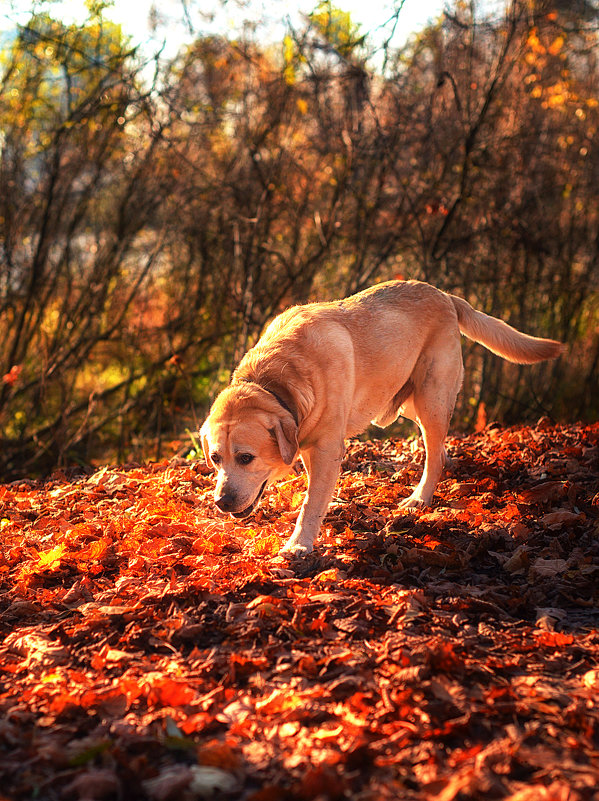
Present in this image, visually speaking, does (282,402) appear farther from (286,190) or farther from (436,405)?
(286,190)

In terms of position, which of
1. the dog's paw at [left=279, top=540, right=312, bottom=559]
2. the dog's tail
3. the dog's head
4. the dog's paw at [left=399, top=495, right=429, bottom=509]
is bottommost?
the dog's paw at [left=279, top=540, right=312, bottom=559]

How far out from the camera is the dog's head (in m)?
4.50

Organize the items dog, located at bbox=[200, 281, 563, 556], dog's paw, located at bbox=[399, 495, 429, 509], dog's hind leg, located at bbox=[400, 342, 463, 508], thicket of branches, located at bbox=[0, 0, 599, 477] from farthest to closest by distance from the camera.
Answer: thicket of branches, located at bbox=[0, 0, 599, 477] < dog's hind leg, located at bbox=[400, 342, 463, 508] < dog's paw, located at bbox=[399, 495, 429, 509] < dog, located at bbox=[200, 281, 563, 556]

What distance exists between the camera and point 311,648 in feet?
11.0

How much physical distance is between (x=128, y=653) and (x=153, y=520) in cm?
188

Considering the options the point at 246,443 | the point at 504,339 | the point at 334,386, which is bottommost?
the point at 246,443

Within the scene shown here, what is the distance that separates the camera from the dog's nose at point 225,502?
447 centimetres

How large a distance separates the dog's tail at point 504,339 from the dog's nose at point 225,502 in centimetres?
269

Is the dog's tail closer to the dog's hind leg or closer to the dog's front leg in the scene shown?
the dog's hind leg

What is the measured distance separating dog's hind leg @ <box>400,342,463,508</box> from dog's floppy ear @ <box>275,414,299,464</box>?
1502mm

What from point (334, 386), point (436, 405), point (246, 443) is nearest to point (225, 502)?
point (246, 443)

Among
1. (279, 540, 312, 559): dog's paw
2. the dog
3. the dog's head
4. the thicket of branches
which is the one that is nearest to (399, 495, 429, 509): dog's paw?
the dog

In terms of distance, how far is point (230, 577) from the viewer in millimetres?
4133

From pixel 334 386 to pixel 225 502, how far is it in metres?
1.09
